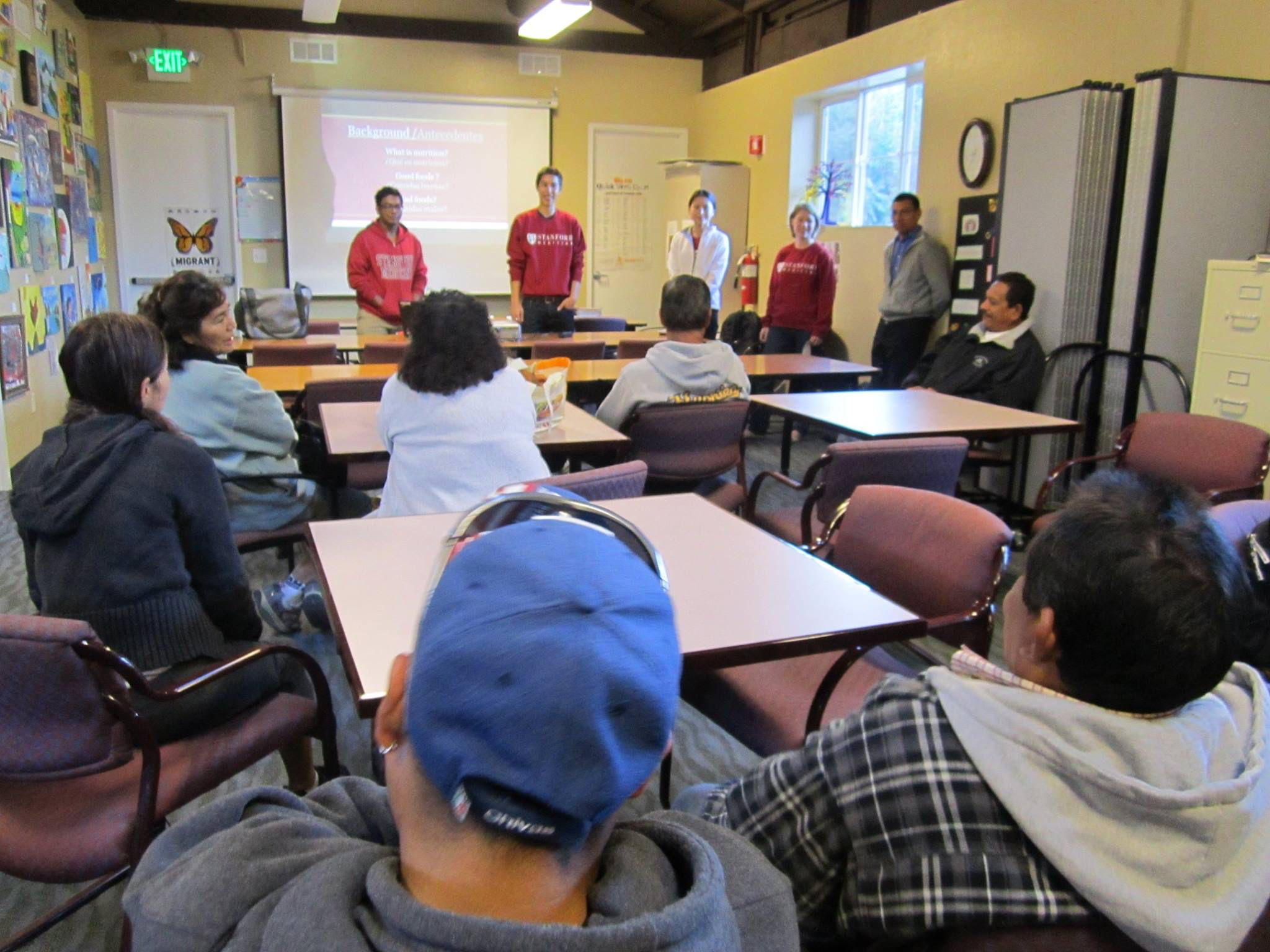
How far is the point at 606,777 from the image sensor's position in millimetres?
565

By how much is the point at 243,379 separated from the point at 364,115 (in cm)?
619

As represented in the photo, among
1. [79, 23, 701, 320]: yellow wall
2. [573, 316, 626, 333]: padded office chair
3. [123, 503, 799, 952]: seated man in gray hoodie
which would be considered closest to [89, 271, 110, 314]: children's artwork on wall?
[79, 23, 701, 320]: yellow wall

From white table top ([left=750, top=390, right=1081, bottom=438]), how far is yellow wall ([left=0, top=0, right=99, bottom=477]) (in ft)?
11.0

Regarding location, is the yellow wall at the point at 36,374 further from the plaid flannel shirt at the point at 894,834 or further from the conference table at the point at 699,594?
the plaid flannel shirt at the point at 894,834

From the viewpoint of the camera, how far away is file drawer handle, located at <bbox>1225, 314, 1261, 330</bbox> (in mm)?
3832

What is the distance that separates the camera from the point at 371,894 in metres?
0.58

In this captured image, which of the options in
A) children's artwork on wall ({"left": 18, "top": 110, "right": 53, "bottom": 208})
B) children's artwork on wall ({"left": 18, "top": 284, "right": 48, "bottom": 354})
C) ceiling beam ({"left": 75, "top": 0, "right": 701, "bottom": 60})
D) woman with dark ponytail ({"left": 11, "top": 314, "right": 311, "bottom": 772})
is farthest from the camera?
ceiling beam ({"left": 75, "top": 0, "right": 701, "bottom": 60})

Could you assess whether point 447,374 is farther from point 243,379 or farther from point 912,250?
point 912,250

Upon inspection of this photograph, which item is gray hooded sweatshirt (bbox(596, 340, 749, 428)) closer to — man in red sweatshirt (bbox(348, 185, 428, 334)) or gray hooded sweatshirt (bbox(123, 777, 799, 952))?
gray hooded sweatshirt (bbox(123, 777, 799, 952))

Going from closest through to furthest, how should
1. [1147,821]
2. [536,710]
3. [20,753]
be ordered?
1. [536,710]
2. [1147,821]
3. [20,753]

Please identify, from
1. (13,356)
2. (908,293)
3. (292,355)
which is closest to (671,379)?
(292,355)

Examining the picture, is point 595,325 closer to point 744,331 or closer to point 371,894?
point 744,331

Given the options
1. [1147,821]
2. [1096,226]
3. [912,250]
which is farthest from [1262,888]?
[912,250]

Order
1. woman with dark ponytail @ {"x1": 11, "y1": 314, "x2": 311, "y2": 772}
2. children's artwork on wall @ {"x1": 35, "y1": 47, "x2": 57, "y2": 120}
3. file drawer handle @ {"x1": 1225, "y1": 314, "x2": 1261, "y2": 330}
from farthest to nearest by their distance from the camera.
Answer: children's artwork on wall @ {"x1": 35, "y1": 47, "x2": 57, "y2": 120} < file drawer handle @ {"x1": 1225, "y1": 314, "x2": 1261, "y2": 330} < woman with dark ponytail @ {"x1": 11, "y1": 314, "x2": 311, "y2": 772}
